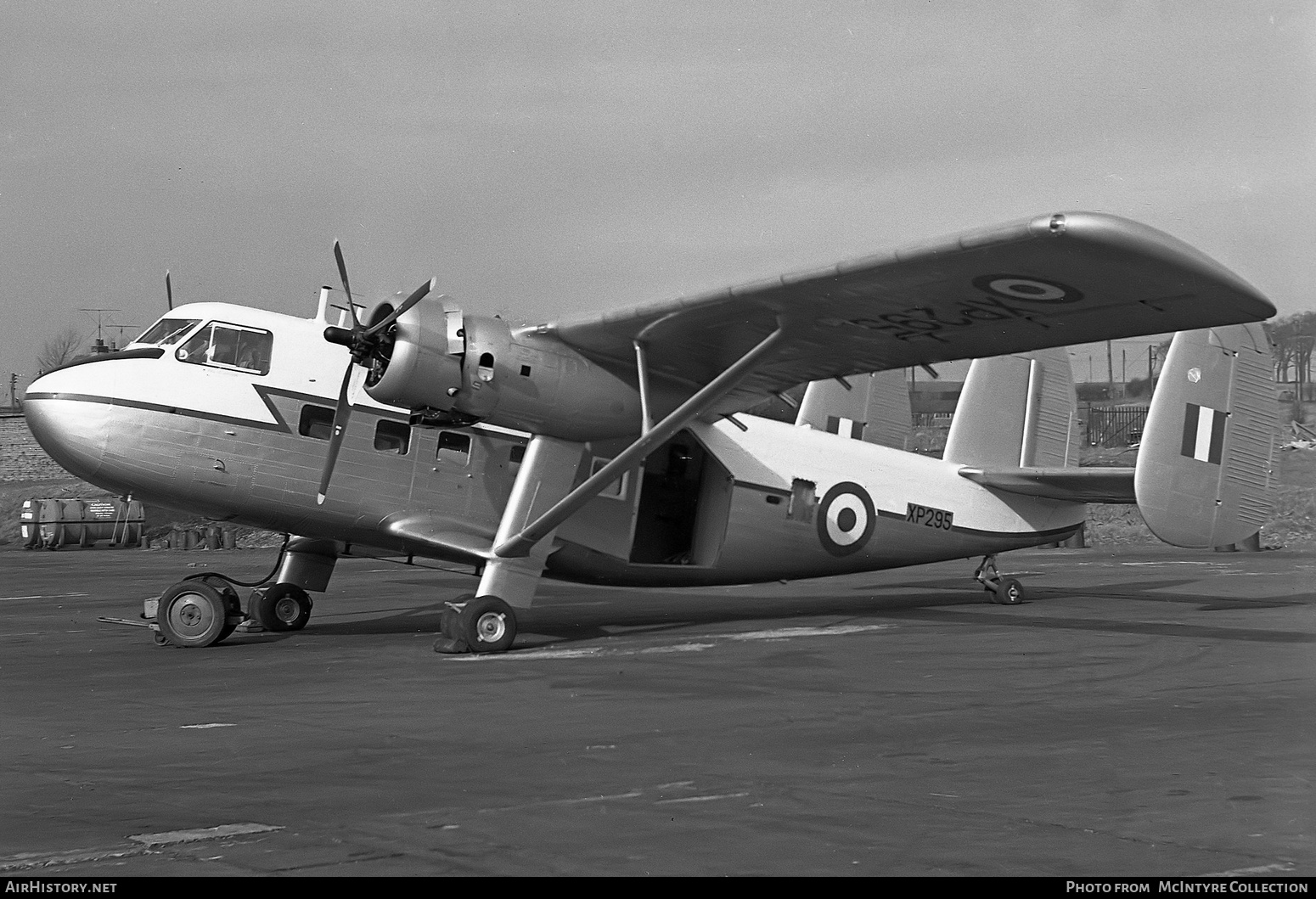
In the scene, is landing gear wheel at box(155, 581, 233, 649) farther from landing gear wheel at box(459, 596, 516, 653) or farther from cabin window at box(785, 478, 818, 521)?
cabin window at box(785, 478, 818, 521)

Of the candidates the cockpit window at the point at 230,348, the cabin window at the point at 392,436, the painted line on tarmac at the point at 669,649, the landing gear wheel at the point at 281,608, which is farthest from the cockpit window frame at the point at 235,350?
the painted line on tarmac at the point at 669,649

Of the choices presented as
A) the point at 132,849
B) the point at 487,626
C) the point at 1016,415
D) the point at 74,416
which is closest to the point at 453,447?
the point at 487,626

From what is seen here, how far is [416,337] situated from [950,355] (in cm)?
565

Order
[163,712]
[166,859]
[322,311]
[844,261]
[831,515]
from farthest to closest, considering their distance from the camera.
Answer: [831,515] < [322,311] < [844,261] < [163,712] < [166,859]

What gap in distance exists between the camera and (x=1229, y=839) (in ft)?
18.1

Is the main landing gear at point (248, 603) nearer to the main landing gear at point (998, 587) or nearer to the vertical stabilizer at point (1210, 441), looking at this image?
the vertical stabilizer at point (1210, 441)

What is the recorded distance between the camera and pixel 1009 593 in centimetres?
1938

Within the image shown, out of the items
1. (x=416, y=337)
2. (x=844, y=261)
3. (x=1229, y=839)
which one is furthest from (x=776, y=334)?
(x=1229, y=839)

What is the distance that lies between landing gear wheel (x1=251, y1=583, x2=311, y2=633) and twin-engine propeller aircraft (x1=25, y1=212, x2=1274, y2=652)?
32 mm

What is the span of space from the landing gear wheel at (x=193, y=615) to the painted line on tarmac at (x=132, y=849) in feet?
29.4

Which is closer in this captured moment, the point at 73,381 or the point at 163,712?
the point at 163,712

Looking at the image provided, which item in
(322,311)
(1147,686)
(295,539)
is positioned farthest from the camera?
(295,539)

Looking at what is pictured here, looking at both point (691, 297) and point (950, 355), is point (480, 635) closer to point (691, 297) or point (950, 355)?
point (691, 297)

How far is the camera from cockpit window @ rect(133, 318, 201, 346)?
14.5m
